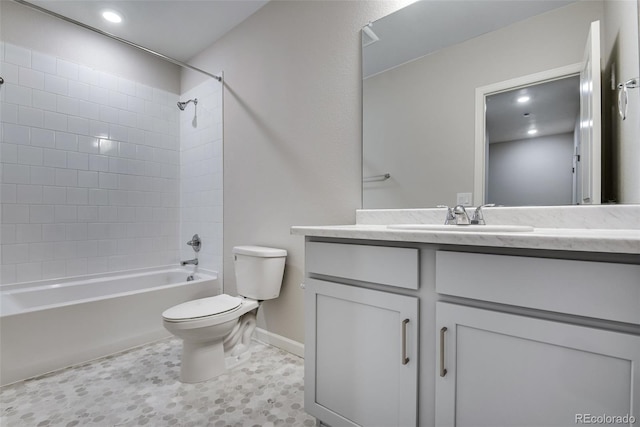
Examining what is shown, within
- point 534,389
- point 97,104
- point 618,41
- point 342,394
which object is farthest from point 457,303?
point 97,104

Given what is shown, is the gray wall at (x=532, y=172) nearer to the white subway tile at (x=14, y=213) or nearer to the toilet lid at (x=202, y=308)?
the toilet lid at (x=202, y=308)

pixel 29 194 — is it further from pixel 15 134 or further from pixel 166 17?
pixel 166 17

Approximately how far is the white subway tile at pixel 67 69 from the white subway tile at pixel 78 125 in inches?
12.7

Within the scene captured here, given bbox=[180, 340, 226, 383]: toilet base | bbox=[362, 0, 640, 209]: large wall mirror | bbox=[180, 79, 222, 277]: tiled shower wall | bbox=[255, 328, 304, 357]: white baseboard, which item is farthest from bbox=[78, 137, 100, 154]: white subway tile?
bbox=[362, 0, 640, 209]: large wall mirror

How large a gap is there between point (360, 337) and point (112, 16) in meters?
2.89

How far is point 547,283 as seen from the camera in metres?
0.75

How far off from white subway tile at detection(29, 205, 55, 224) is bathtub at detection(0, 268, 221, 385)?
0.45 m

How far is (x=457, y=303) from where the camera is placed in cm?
89

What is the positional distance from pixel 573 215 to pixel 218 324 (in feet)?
5.63

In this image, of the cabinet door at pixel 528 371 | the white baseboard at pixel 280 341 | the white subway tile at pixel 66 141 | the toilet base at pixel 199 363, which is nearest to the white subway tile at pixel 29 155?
the white subway tile at pixel 66 141

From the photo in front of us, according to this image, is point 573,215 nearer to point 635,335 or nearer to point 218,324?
point 635,335

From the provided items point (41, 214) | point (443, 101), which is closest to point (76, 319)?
point (41, 214)

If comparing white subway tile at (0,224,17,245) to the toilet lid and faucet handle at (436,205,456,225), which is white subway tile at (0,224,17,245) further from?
faucet handle at (436,205,456,225)

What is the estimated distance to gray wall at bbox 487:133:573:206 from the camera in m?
1.18
